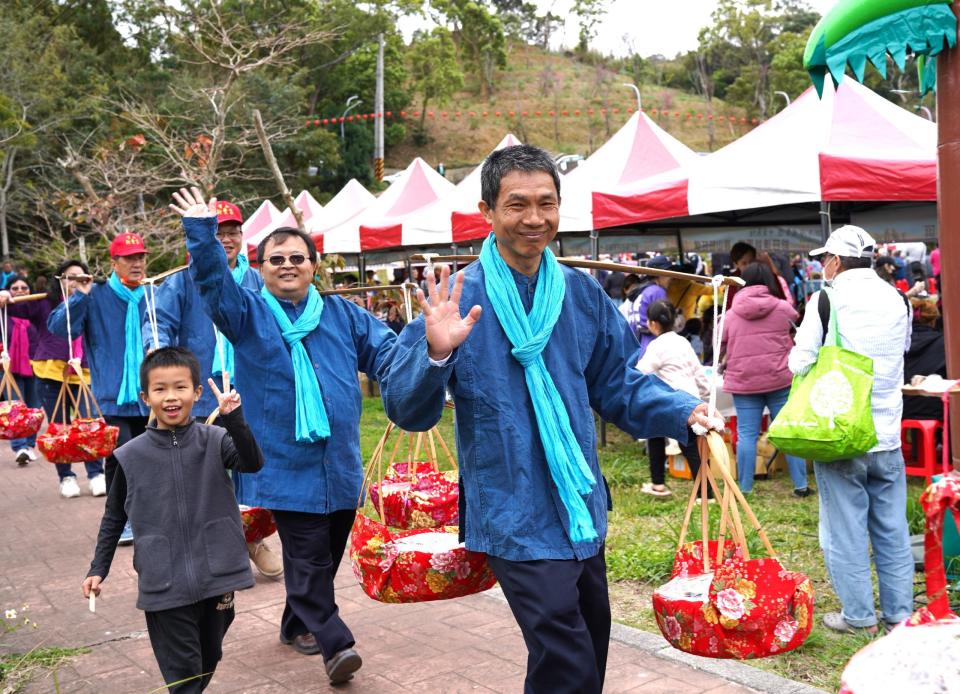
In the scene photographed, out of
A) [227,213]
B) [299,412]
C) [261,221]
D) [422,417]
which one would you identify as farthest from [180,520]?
[261,221]

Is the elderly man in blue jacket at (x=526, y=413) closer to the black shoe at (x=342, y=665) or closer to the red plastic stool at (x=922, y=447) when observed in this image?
the black shoe at (x=342, y=665)

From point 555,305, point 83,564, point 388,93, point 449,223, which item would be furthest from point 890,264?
point 388,93

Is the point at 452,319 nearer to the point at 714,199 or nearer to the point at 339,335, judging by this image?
the point at 339,335

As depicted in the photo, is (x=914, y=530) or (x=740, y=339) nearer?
(x=914, y=530)

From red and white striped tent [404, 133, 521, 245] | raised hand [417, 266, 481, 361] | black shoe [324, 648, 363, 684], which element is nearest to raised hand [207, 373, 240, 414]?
raised hand [417, 266, 481, 361]

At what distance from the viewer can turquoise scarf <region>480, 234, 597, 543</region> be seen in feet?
9.04

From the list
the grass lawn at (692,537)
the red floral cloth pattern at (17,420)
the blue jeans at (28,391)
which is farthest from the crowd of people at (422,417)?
the blue jeans at (28,391)

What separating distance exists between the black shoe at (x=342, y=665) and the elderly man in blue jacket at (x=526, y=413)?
4.52ft

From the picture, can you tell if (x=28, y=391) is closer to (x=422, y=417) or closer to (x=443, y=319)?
(x=422, y=417)

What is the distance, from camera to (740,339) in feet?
25.2

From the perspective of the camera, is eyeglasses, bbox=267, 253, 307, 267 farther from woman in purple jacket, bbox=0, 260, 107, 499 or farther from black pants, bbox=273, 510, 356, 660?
woman in purple jacket, bbox=0, 260, 107, 499

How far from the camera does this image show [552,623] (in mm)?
2662

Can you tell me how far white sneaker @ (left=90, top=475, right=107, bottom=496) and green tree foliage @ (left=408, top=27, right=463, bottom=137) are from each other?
51144mm

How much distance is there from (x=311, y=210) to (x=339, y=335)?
16239 mm
